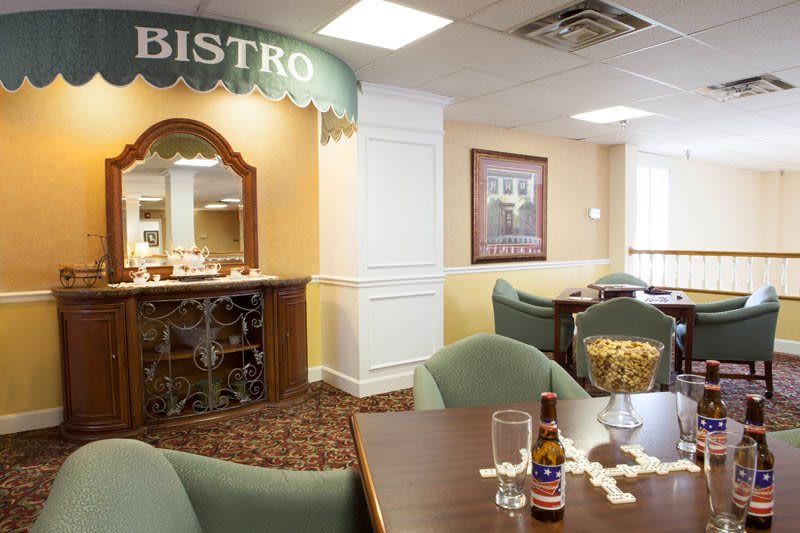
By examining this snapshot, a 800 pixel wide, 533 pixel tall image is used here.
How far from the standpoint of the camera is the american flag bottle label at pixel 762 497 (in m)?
1.09

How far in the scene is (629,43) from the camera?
3.58 meters

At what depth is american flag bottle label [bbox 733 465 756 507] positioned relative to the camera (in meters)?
1.03

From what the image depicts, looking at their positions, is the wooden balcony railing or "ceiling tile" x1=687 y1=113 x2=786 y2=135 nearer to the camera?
"ceiling tile" x1=687 y1=113 x2=786 y2=135

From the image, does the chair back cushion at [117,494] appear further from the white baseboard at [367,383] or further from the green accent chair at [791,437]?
the white baseboard at [367,383]

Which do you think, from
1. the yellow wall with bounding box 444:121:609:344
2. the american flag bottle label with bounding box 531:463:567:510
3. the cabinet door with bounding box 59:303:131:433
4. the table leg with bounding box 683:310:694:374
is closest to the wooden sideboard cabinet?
the cabinet door with bounding box 59:303:131:433

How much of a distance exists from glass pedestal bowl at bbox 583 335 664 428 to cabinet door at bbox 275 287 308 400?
2949 millimetres

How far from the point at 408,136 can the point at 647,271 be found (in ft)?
15.6

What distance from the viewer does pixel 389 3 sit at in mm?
2990

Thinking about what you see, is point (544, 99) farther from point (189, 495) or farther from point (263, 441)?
point (189, 495)

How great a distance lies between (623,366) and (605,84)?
3.65 meters

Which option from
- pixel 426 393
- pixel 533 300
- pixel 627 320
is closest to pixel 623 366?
pixel 426 393

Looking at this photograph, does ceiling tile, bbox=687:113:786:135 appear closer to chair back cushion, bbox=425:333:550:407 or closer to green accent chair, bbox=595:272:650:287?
green accent chair, bbox=595:272:650:287

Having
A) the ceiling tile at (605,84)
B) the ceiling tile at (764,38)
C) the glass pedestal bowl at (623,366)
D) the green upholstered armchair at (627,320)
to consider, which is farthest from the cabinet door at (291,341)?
the ceiling tile at (764,38)

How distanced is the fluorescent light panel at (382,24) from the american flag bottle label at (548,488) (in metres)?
2.64
